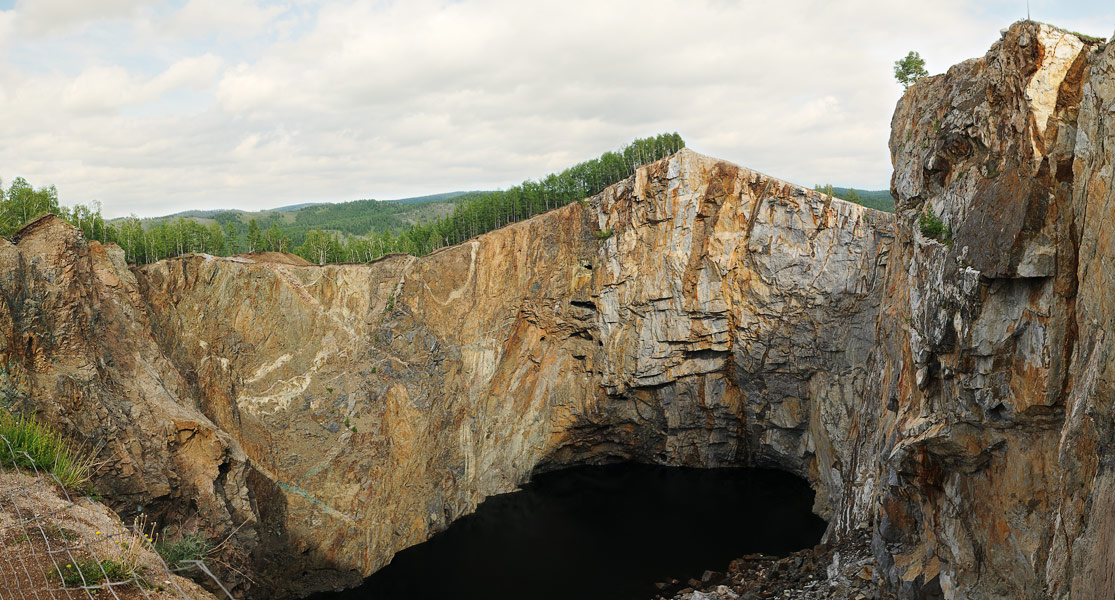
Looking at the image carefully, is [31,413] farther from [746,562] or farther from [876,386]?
[876,386]

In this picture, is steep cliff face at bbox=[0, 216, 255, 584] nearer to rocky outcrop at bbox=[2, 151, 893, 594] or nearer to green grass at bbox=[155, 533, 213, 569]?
rocky outcrop at bbox=[2, 151, 893, 594]

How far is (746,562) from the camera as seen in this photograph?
24859 millimetres

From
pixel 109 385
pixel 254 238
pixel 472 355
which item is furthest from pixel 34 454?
pixel 254 238

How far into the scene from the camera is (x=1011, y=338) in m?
13.1

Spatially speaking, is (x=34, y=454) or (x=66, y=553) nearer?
(x=66, y=553)

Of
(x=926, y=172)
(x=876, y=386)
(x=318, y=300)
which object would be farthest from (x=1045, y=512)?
(x=318, y=300)

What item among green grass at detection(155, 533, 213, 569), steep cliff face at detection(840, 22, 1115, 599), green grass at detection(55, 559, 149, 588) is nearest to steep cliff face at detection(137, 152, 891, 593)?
green grass at detection(155, 533, 213, 569)

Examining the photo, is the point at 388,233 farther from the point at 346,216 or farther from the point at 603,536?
the point at 346,216

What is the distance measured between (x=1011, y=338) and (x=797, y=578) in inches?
484

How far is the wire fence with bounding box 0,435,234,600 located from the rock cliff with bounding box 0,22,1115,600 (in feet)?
23.3

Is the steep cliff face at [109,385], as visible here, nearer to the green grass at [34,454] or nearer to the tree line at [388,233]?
the green grass at [34,454]

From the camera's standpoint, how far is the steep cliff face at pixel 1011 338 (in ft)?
33.5

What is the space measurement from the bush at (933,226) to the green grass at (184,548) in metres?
20.6

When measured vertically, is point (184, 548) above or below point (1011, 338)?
below
